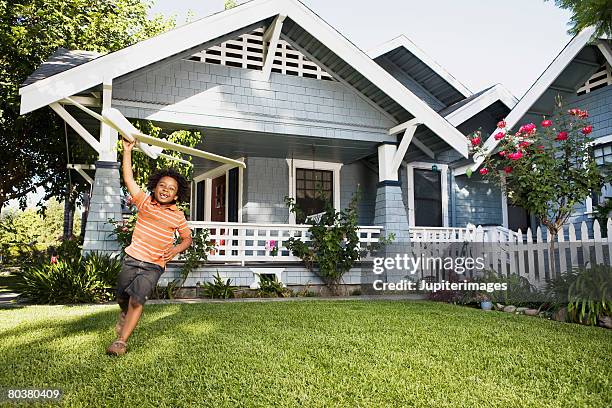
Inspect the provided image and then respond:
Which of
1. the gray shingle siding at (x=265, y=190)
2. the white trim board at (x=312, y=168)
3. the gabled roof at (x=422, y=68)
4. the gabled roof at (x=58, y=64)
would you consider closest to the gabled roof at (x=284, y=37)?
the gabled roof at (x=58, y=64)

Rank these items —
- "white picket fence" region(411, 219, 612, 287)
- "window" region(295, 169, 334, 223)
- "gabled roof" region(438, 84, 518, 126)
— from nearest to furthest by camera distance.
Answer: "white picket fence" region(411, 219, 612, 287), "gabled roof" region(438, 84, 518, 126), "window" region(295, 169, 334, 223)

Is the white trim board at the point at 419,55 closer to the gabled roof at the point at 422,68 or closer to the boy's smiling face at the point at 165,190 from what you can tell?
the gabled roof at the point at 422,68

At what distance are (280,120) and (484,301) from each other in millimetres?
4810

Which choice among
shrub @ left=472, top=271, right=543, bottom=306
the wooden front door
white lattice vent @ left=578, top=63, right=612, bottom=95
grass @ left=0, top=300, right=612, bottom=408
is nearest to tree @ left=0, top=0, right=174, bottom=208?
the wooden front door

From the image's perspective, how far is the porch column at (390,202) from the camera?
981cm

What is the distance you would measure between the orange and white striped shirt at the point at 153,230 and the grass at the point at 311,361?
76 cm

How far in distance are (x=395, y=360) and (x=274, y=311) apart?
2707 mm

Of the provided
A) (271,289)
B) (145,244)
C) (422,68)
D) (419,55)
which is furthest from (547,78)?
(145,244)

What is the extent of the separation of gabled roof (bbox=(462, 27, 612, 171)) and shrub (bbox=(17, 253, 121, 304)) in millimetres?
7401

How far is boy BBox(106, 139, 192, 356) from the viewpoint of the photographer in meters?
3.73

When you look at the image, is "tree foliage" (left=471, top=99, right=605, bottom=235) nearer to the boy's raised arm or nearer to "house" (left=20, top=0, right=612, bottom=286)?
"house" (left=20, top=0, right=612, bottom=286)

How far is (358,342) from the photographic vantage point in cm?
421

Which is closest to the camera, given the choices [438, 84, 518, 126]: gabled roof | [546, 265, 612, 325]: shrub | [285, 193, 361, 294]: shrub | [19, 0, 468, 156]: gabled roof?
[546, 265, 612, 325]: shrub

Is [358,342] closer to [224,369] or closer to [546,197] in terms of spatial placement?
[224,369]
